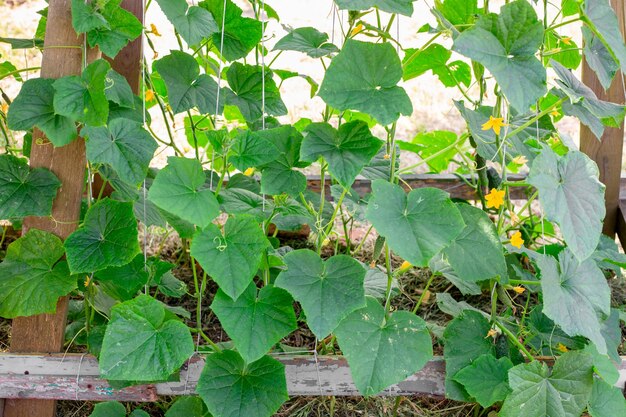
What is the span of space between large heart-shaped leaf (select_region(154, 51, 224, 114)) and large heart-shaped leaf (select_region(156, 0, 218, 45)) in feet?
0.39

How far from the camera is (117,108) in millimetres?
1815

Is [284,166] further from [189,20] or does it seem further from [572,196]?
[572,196]

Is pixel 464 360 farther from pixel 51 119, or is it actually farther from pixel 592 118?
pixel 51 119

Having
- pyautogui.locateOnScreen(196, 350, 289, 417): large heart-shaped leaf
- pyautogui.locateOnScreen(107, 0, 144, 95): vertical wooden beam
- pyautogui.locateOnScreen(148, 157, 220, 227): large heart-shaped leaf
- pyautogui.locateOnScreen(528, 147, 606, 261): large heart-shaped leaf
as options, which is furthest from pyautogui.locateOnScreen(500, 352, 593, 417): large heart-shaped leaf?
pyautogui.locateOnScreen(107, 0, 144, 95): vertical wooden beam

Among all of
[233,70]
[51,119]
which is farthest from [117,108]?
[233,70]

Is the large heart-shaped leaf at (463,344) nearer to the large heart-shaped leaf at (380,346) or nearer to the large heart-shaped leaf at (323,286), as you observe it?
the large heart-shaped leaf at (380,346)

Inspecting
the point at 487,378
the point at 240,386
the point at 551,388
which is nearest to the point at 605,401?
the point at 551,388

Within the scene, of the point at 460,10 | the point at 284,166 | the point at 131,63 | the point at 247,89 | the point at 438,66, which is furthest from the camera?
the point at 438,66

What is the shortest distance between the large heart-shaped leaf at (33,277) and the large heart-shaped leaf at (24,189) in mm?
73

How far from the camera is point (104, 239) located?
176cm

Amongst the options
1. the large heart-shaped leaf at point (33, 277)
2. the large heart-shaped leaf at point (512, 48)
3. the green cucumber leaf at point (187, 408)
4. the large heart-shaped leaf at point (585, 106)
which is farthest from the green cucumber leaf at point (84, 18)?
the large heart-shaped leaf at point (585, 106)

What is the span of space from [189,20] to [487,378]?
1.03 m

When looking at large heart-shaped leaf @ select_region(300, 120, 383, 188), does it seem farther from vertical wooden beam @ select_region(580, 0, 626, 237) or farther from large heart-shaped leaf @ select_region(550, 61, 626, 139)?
vertical wooden beam @ select_region(580, 0, 626, 237)

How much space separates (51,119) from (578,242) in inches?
44.9
